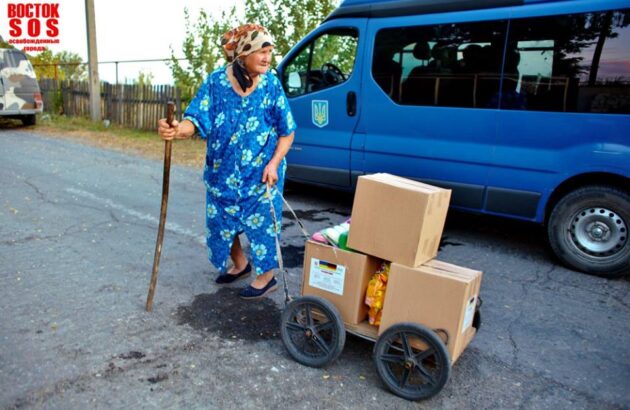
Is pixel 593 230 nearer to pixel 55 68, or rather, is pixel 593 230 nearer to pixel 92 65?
pixel 92 65

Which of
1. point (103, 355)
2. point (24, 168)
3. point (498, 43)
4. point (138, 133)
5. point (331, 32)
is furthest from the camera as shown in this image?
point (138, 133)

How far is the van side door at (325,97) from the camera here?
18.7 feet

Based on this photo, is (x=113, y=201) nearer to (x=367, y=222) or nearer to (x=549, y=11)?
(x=367, y=222)

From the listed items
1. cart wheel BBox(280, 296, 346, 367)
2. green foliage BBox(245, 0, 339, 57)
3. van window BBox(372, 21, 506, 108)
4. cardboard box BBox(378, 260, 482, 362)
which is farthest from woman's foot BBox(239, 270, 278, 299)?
green foliage BBox(245, 0, 339, 57)

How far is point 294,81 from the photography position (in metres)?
6.26

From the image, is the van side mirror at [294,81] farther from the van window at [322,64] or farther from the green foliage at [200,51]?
the green foliage at [200,51]

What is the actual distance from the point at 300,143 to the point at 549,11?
299 cm

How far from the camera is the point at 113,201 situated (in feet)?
20.3

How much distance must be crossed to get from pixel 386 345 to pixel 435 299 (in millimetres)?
335

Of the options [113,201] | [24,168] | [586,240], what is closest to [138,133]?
[24,168]

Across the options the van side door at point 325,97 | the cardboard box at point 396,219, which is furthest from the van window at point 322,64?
the cardboard box at point 396,219

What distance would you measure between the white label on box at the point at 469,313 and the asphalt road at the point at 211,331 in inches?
13.5

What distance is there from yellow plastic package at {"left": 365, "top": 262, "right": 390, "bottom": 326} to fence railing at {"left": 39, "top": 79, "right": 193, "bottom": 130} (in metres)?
10.3

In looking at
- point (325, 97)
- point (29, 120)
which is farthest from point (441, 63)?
point (29, 120)
